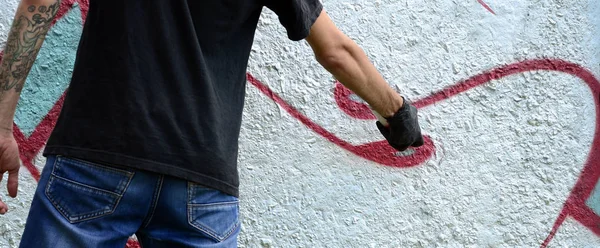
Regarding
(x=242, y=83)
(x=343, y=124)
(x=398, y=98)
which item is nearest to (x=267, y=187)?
(x=343, y=124)

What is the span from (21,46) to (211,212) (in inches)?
20.7

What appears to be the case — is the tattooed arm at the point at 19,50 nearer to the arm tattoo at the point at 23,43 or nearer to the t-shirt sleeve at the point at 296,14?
the arm tattoo at the point at 23,43

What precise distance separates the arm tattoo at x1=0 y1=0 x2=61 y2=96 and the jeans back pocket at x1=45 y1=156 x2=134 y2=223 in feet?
0.83

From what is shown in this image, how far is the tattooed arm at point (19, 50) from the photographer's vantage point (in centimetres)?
142

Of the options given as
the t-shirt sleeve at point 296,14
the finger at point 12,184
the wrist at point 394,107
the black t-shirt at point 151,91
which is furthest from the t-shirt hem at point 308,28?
the finger at point 12,184

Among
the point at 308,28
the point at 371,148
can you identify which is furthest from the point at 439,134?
the point at 308,28

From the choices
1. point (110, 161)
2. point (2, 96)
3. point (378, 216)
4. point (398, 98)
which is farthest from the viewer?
point (378, 216)

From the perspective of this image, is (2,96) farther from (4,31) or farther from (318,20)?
(4,31)

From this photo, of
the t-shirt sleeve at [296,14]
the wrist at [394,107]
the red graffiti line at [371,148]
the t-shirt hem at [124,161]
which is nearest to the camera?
the t-shirt hem at [124,161]

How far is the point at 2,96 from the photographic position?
1.45m

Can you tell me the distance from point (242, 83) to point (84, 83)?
339 mm

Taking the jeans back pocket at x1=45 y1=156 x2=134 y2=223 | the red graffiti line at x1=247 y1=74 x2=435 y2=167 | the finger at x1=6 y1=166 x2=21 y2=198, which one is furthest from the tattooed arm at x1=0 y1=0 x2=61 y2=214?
the red graffiti line at x1=247 y1=74 x2=435 y2=167

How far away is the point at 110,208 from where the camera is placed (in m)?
1.36

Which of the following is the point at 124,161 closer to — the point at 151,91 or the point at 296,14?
the point at 151,91
